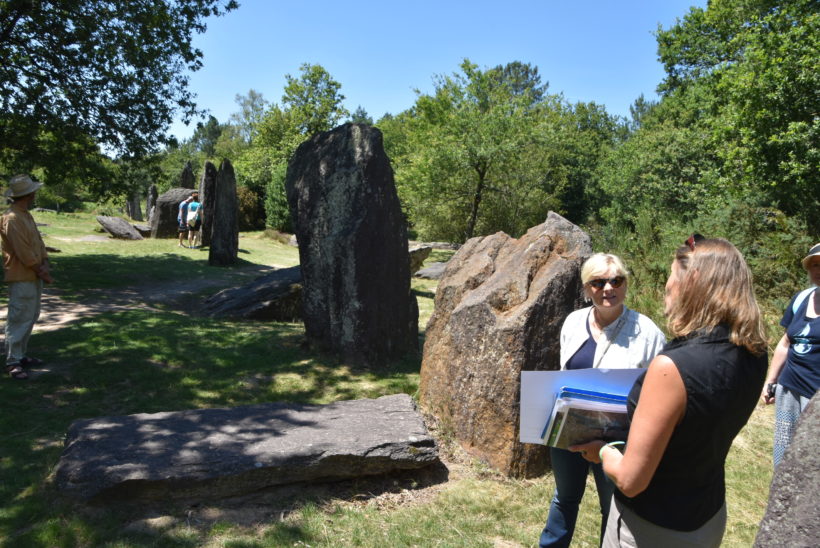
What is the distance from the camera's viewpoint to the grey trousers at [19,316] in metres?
5.84

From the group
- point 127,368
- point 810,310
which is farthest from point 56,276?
point 810,310

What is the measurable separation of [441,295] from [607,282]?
8.55ft

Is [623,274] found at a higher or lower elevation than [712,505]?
higher

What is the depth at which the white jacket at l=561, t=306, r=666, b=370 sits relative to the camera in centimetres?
284

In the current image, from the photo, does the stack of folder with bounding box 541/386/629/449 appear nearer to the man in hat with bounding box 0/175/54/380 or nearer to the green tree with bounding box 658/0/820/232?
the man in hat with bounding box 0/175/54/380

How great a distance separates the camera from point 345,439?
4160 mm

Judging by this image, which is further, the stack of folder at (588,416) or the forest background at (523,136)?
the forest background at (523,136)

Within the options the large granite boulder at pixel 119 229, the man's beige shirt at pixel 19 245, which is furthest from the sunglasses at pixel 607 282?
the large granite boulder at pixel 119 229

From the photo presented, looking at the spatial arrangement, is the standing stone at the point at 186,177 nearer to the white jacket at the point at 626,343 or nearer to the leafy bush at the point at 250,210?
the leafy bush at the point at 250,210

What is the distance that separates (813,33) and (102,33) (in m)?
14.3

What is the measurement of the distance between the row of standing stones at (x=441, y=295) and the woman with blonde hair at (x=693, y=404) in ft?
1.51

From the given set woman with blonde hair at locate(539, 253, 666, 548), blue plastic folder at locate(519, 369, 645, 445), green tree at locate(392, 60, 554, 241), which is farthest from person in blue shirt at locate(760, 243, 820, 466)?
green tree at locate(392, 60, 554, 241)

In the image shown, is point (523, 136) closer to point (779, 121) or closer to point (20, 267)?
point (779, 121)

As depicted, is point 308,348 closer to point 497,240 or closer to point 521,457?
point 497,240
